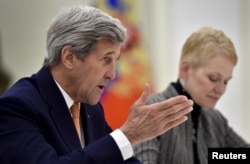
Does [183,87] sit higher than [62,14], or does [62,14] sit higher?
[62,14]

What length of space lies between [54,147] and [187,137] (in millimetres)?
745

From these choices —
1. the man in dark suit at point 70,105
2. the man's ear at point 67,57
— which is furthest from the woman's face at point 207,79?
the man's ear at point 67,57

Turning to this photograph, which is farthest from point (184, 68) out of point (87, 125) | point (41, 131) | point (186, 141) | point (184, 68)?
point (41, 131)

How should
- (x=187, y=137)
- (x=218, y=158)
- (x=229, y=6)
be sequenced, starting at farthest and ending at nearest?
(x=229, y=6), (x=187, y=137), (x=218, y=158)

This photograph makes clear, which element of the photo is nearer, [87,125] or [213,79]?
[87,125]

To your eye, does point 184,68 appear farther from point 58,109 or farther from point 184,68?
point 58,109

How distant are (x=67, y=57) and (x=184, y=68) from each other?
75 centimetres

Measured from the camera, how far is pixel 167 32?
13.4 feet

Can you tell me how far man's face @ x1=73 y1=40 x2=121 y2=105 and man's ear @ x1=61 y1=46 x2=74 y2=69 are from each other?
0.02 metres

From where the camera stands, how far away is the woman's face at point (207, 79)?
7.11 feet

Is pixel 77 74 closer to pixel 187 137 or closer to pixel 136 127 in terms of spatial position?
pixel 136 127

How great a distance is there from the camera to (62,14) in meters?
1.61

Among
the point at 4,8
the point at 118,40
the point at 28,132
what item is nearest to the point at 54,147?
the point at 28,132

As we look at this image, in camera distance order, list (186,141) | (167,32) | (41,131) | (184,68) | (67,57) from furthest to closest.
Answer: (167,32), (184,68), (186,141), (67,57), (41,131)
